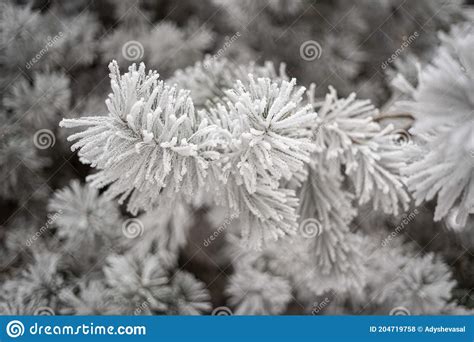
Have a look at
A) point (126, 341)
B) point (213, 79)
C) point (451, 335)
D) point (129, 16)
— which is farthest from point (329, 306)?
point (129, 16)

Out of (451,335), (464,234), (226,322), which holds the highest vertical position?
(464,234)

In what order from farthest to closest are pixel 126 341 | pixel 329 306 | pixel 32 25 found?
pixel 329 306
pixel 32 25
pixel 126 341

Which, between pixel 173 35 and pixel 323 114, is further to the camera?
pixel 173 35

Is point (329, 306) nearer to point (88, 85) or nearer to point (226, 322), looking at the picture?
point (226, 322)

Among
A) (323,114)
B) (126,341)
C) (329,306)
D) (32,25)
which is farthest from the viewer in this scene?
(329,306)

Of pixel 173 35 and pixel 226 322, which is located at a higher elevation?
pixel 173 35

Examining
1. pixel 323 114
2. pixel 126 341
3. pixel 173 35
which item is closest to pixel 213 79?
pixel 323 114

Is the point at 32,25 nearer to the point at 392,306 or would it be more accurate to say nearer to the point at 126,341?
the point at 126,341

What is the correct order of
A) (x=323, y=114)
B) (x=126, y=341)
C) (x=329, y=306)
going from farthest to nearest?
1. (x=329, y=306)
2. (x=126, y=341)
3. (x=323, y=114)

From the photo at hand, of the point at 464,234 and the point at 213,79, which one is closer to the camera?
the point at 213,79

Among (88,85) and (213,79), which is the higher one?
(213,79)
